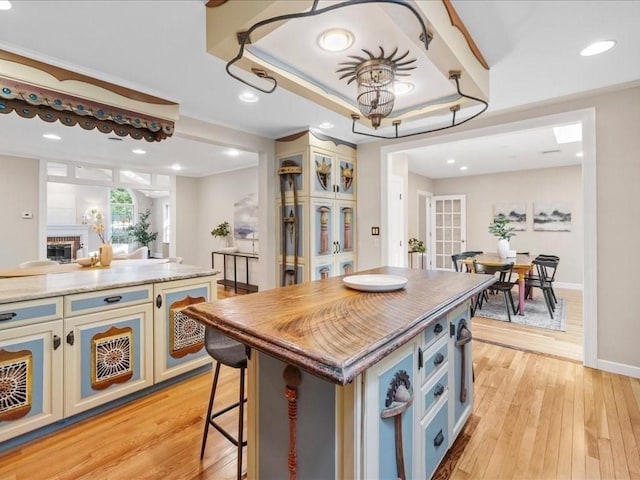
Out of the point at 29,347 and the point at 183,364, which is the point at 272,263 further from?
the point at 29,347

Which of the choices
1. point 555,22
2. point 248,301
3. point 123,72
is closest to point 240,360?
point 248,301

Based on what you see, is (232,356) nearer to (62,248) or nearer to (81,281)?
(81,281)

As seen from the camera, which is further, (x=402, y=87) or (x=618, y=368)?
(x=618, y=368)

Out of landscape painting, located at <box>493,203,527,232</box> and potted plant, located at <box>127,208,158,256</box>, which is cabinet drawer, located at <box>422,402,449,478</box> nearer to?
landscape painting, located at <box>493,203,527,232</box>

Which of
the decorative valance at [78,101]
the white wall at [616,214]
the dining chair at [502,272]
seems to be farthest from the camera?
the dining chair at [502,272]

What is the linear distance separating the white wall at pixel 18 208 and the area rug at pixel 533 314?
711cm

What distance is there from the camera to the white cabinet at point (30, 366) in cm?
171

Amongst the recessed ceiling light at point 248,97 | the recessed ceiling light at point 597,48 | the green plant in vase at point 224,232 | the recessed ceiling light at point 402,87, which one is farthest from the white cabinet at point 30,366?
the green plant in vase at point 224,232

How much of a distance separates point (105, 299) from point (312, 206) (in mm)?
2248

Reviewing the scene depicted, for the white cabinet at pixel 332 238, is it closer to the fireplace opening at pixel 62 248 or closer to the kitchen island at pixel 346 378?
the kitchen island at pixel 346 378

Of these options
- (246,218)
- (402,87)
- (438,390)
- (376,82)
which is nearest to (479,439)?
(438,390)

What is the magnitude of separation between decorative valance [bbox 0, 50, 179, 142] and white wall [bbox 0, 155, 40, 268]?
154 inches

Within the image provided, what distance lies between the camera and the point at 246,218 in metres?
6.29

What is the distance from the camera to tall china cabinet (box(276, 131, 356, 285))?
3.69m
